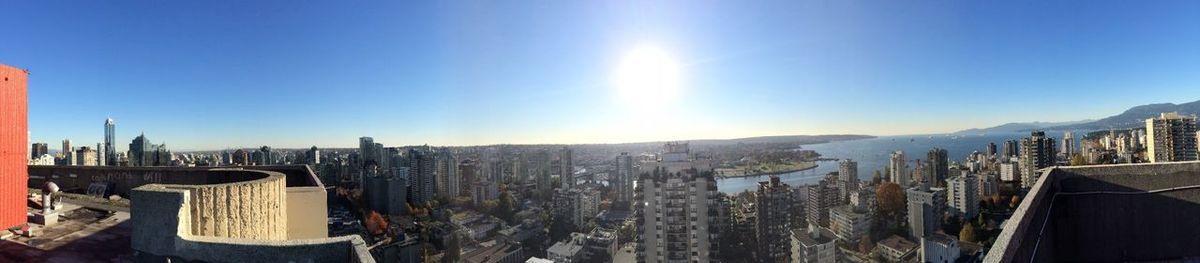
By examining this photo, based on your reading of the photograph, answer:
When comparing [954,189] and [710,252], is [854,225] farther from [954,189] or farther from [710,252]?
[710,252]

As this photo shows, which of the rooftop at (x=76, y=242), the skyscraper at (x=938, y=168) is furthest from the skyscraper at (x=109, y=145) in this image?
the skyscraper at (x=938, y=168)

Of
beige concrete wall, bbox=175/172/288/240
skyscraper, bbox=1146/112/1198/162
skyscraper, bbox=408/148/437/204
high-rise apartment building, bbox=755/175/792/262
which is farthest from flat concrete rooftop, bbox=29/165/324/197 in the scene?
skyscraper, bbox=1146/112/1198/162

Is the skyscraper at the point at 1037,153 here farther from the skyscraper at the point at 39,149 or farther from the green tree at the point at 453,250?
the skyscraper at the point at 39,149

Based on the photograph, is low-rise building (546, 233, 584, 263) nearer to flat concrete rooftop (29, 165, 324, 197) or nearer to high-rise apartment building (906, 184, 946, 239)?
A: flat concrete rooftop (29, 165, 324, 197)

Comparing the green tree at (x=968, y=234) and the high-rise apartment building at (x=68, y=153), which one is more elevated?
the high-rise apartment building at (x=68, y=153)

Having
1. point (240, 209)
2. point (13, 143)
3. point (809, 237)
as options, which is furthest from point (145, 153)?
point (809, 237)

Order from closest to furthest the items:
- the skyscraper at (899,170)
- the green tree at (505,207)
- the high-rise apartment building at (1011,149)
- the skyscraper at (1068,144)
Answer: the green tree at (505,207), the high-rise apartment building at (1011,149), the skyscraper at (899,170), the skyscraper at (1068,144)
